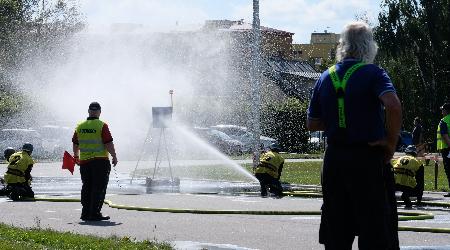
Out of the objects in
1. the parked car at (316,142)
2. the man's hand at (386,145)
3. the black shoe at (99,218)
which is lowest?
the black shoe at (99,218)

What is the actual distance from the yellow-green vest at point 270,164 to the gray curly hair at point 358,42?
12240 millimetres

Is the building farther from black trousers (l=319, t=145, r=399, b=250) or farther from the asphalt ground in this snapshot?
black trousers (l=319, t=145, r=399, b=250)

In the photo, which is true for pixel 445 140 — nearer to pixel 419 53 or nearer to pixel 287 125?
pixel 287 125

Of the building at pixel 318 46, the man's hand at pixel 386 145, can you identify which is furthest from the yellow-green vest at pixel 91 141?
the building at pixel 318 46

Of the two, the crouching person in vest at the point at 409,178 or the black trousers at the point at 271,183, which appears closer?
the crouching person in vest at the point at 409,178

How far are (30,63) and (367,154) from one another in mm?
53961

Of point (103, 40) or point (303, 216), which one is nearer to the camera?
point (303, 216)

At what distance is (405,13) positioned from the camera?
5509 cm

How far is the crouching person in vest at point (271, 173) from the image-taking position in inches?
734

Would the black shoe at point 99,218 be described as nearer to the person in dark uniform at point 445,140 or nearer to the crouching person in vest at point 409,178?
the crouching person in vest at point 409,178

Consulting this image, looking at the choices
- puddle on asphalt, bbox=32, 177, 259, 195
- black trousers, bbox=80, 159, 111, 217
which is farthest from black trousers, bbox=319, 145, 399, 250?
puddle on asphalt, bbox=32, 177, 259, 195

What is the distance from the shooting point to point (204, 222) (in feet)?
41.9

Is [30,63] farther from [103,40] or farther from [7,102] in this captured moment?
[103,40]

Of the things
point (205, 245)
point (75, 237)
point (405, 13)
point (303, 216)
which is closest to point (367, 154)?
point (205, 245)
